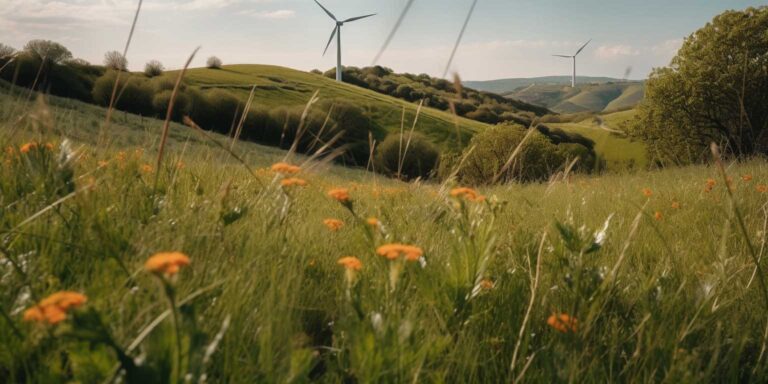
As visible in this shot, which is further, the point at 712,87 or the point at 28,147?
the point at 712,87

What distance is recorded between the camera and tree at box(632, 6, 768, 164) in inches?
1089

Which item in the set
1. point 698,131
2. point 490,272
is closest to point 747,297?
point 490,272

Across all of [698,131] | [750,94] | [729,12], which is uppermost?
[729,12]

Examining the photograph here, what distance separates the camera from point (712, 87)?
28.5 m

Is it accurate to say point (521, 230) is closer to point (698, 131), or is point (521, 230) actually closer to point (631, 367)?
point (631, 367)

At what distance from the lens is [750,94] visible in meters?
28.4

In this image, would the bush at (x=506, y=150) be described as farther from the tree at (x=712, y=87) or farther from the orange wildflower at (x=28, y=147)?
the orange wildflower at (x=28, y=147)

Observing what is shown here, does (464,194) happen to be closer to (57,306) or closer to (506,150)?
(57,306)

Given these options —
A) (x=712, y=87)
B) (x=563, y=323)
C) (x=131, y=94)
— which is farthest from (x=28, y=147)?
(x=131, y=94)

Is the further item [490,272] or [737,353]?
[490,272]

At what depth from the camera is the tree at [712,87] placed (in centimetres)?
2766

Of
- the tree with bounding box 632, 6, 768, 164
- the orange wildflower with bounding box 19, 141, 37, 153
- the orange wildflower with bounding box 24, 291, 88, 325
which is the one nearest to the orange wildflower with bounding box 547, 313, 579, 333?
the orange wildflower with bounding box 24, 291, 88, 325

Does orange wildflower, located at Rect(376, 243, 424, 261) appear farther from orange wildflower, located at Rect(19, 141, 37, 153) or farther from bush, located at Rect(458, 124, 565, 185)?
bush, located at Rect(458, 124, 565, 185)

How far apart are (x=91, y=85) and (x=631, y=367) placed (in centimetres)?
5501
